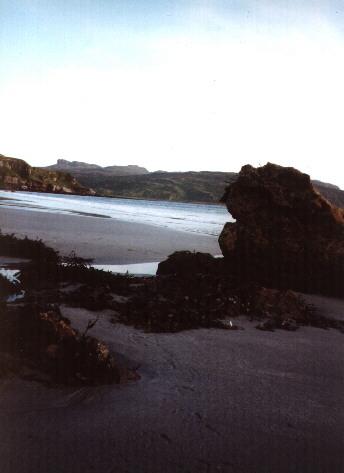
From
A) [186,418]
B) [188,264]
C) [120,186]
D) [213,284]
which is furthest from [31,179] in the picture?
[186,418]

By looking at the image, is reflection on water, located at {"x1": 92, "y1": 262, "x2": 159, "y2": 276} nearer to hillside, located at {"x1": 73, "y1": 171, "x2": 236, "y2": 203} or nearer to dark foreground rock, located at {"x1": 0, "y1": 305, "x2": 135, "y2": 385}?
dark foreground rock, located at {"x1": 0, "y1": 305, "x2": 135, "y2": 385}

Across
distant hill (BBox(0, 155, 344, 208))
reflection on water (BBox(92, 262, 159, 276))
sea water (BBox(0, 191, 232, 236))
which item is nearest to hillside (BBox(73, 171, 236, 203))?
distant hill (BBox(0, 155, 344, 208))

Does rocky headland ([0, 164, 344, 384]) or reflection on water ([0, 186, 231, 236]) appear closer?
rocky headland ([0, 164, 344, 384])

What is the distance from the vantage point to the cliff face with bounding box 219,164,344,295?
8922mm

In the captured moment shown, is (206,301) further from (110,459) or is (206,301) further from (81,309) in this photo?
(110,459)

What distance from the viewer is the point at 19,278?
7.76 m

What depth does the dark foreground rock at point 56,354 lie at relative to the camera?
3609 mm

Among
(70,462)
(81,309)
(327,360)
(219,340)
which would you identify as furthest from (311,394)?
(81,309)

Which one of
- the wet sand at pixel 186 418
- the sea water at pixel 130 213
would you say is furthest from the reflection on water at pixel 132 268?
the sea water at pixel 130 213

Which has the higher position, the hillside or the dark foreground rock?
the hillside

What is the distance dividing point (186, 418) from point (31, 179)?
11703cm

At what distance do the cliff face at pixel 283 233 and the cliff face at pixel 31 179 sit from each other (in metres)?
98.5

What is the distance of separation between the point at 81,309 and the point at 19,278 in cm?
228

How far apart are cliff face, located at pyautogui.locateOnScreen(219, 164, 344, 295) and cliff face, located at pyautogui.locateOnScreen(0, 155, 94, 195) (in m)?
98.5
